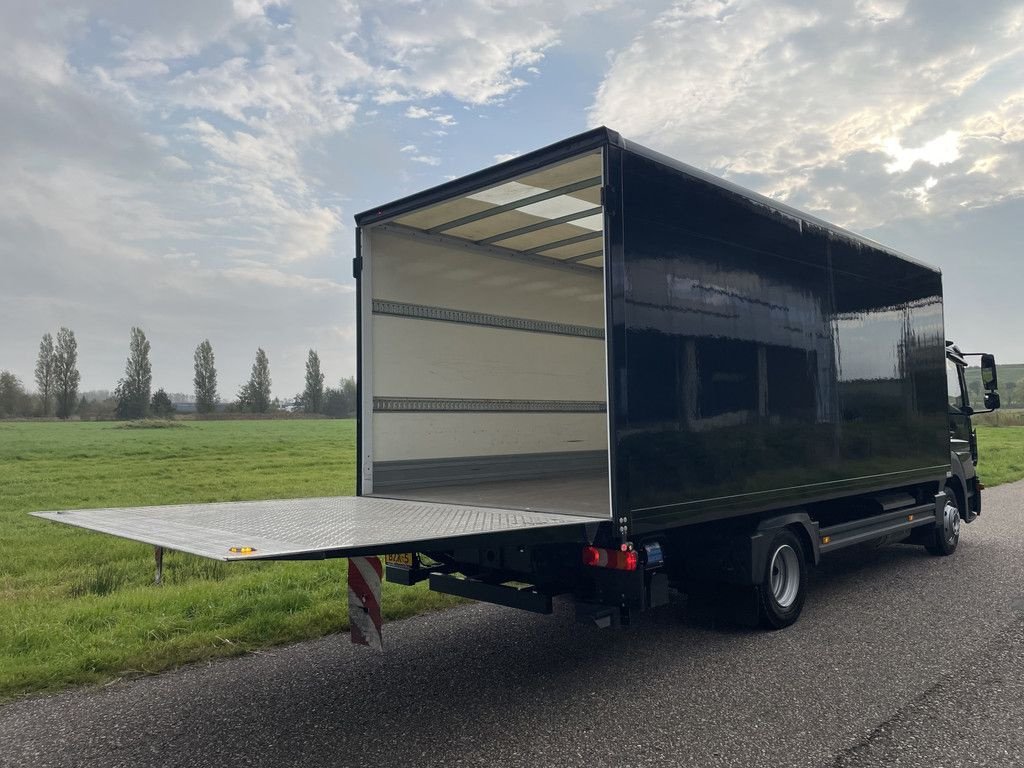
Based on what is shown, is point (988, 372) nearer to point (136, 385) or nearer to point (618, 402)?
point (618, 402)

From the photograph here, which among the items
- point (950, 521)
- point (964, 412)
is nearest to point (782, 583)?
point (950, 521)

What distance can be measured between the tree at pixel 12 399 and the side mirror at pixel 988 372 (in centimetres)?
5640

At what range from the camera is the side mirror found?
848 cm

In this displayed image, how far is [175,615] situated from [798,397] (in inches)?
196

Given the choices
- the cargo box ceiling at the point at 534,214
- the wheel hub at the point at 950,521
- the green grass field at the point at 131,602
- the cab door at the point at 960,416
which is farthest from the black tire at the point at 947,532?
the green grass field at the point at 131,602

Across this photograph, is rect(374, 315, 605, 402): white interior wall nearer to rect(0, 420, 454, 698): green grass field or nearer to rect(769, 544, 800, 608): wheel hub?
rect(0, 420, 454, 698): green grass field

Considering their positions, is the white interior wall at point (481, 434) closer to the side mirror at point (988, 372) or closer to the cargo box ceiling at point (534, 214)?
the cargo box ceiling at point (534, 214)

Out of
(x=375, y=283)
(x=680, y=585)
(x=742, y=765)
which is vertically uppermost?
(x=375, y=283)

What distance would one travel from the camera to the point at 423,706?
13.1ft

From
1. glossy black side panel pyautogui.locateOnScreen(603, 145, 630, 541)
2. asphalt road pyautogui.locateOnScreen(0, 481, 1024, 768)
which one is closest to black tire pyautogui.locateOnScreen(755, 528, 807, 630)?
asphalt road pyautogui.locateOnScreen(0, 481, 1024, 768)

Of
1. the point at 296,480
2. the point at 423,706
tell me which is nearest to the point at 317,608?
the point at 423,706

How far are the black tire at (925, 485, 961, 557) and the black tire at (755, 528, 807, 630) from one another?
10.3 ft

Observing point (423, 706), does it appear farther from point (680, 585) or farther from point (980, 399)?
point (980, 399)

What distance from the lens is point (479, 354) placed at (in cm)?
671
